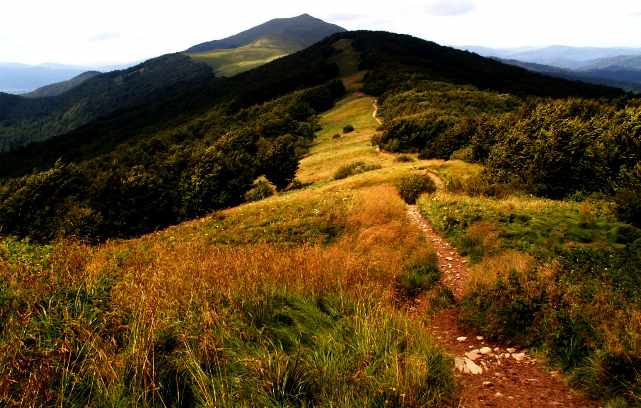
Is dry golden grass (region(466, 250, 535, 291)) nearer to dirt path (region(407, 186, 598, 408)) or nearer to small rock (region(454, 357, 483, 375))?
dirt path (region(407, 186, 598, 408))

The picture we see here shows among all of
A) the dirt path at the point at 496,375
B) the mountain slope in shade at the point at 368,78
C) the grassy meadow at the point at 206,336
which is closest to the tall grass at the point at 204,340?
the grassy meadow at the point at 206,336

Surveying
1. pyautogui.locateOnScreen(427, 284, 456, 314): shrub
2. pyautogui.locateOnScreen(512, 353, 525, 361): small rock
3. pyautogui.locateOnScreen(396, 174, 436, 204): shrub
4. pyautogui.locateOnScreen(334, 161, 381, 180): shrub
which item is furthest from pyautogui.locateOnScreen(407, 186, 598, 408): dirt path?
pyautogui.locateOnScreen(334, 161, 381, 180): shrub

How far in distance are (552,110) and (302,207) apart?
2142 cm

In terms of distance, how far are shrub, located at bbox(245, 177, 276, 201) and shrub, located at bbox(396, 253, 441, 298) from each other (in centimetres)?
2754

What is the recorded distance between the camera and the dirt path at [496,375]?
4.79 m

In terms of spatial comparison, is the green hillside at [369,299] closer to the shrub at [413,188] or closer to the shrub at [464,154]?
the shrub at [413,188]

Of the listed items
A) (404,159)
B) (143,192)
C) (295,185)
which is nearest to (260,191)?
(295,185)

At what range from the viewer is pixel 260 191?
38.1m

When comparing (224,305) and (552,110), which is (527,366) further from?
(552,110)

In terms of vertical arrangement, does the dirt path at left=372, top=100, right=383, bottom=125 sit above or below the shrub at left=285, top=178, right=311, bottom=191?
above

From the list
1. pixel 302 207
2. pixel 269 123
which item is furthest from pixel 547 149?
pixel 269 123

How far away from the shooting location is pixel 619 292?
700 centimetres

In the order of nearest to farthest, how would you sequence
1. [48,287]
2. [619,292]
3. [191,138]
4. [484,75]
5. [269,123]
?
[48,287]
[619,292]
[269,123]
[191,138]
[484,75]

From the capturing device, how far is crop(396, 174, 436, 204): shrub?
20155 millimetres
